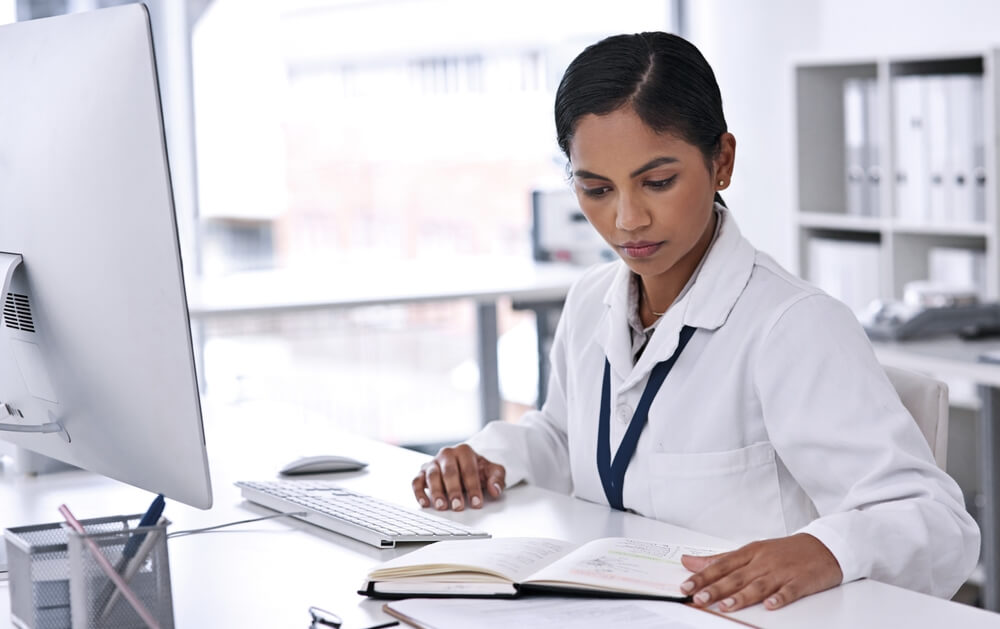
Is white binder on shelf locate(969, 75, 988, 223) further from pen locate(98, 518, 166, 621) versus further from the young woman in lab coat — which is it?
pen locate(98, 518, 166, 621)

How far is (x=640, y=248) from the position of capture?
1.38 meters

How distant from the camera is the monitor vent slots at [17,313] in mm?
1143

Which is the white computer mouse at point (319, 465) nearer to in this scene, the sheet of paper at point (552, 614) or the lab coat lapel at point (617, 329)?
the lab coat lapel at point (617, 329)

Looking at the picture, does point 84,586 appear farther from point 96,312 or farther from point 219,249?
point 219,249

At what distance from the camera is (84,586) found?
966 mm

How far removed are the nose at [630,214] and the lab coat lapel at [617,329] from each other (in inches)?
7.9

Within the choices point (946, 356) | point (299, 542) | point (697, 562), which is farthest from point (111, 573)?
point (946, 356)

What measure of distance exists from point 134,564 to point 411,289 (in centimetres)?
260

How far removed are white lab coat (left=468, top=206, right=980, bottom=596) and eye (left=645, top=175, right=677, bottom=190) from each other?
0.13 meters

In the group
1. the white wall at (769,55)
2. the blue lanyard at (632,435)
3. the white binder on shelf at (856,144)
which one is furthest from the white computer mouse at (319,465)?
the white wall at (769,55)

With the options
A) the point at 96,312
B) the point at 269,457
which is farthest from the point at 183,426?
the point at 269,457

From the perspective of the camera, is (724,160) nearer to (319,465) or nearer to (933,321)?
→ (319,465)

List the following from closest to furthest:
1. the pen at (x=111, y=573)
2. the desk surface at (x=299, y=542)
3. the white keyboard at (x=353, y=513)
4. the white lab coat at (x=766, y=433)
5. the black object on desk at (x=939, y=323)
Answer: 1. the pen at (x=111, y=573)
2. the desk surface at (x=299, y=542)
3. the white lab coat at (x=766, y=433)
4. the white keyboard at (x=353, y=513)
5. the black object on desk at (x=939, y=323)

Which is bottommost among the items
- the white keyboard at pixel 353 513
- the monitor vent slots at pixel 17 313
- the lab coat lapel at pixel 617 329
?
the white keyboard at pixel 353 513
